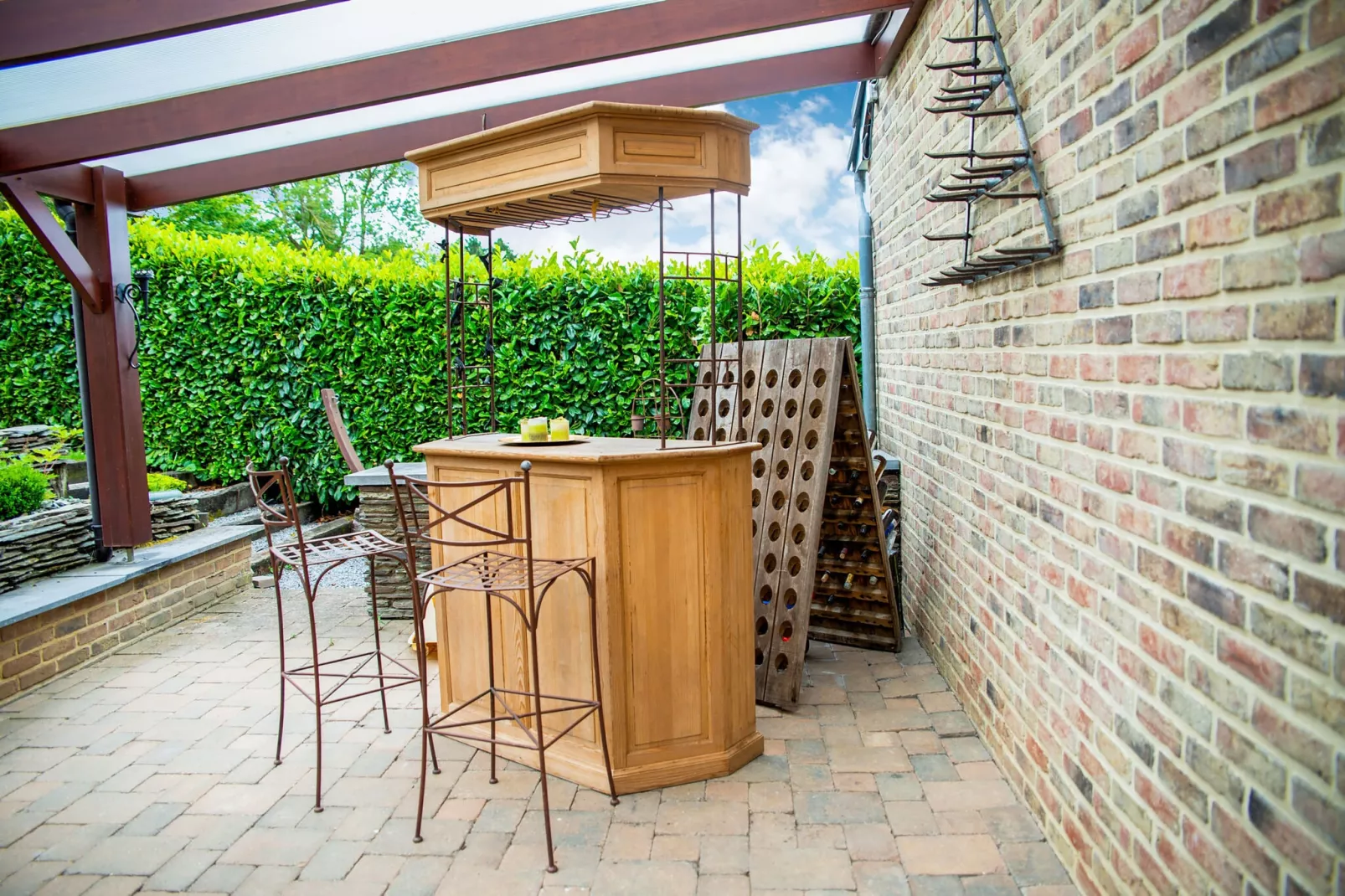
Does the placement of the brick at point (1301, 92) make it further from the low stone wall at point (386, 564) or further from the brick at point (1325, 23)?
the low stone wall at point (386, 564)

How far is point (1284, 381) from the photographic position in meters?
1.49

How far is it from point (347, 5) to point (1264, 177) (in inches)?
146

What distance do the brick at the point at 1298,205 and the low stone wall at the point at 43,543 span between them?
17.8 ft

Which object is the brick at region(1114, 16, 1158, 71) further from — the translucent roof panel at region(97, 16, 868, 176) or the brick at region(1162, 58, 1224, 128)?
the translucent roof panel at region(97, 16, 868, 176)

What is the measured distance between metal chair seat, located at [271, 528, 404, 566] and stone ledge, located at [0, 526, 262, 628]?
1.71 m

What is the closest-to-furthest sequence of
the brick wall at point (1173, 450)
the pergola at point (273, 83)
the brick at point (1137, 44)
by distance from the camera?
the brick wall at point (1173, 450)
the brick at point (1137, 44)
the pergola at point (273, 83)

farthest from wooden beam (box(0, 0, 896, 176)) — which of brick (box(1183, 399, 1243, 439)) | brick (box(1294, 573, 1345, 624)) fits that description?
brick (box(1294, 573, 1345, 624))

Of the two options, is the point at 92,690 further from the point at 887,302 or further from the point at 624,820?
the point at 887,302

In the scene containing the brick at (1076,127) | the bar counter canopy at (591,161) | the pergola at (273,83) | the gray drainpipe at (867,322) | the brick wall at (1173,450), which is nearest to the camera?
the brick wall at (1173,450)

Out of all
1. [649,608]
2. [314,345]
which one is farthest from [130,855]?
[314,345]

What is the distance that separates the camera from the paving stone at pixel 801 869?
252 centimetres

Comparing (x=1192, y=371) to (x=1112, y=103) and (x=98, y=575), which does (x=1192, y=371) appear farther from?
(x=98, y=575)

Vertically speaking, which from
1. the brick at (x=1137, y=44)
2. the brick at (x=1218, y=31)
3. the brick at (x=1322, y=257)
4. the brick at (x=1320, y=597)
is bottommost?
the brick at (x=1320, y=597)

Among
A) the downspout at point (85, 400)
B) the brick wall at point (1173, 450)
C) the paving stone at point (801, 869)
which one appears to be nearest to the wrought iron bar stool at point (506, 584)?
the paving stone at point (801, 869)
